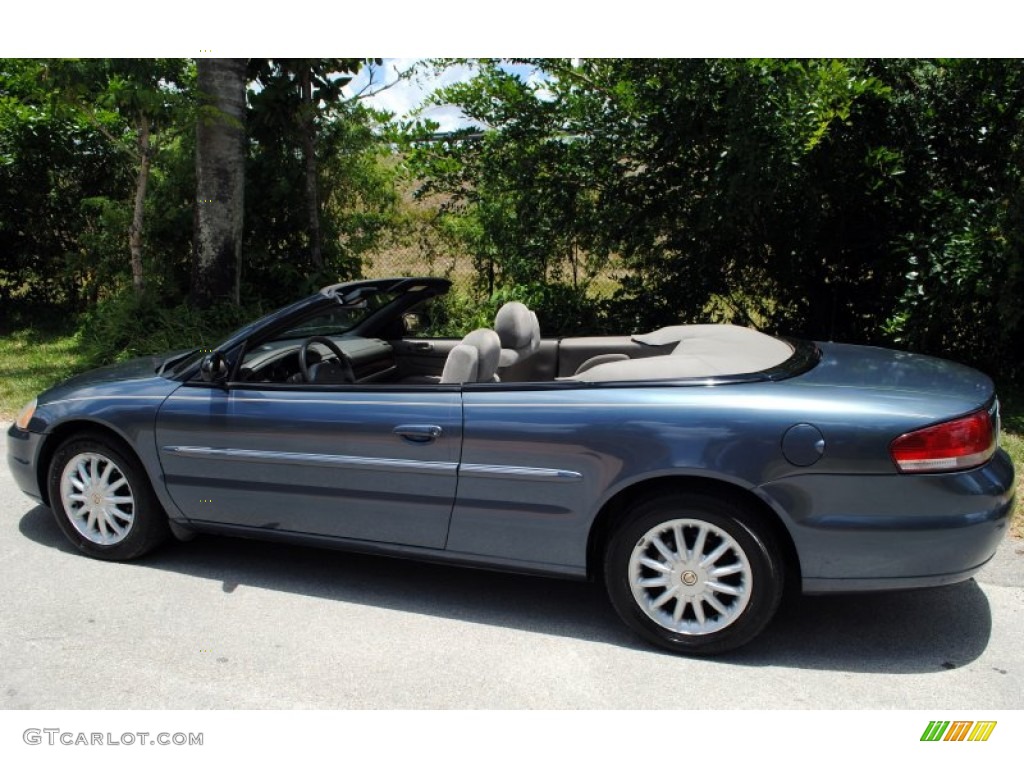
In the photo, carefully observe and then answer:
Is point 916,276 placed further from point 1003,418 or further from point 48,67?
point 48,67

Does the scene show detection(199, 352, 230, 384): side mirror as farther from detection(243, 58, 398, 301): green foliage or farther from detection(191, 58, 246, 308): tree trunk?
detection(243, 58, 398, 301): green foliage

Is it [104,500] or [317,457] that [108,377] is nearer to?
[104,500]

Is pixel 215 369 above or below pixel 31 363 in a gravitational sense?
above

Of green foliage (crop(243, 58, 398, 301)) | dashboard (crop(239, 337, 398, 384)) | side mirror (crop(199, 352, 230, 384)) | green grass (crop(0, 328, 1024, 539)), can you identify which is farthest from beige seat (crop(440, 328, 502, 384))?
green foliage (crop(243, 58, 398, 301))

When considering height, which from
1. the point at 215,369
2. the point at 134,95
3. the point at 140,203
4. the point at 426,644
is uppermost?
the point at 134,95

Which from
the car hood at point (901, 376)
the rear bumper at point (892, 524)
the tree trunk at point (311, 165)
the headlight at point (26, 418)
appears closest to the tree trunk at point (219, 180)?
the tree trunk at point (311, 165)

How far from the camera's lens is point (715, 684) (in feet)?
10.4

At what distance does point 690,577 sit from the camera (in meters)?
3.29

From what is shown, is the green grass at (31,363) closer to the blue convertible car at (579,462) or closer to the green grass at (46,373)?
the green grass at (46,373)

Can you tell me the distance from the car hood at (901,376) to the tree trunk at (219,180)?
631 cm

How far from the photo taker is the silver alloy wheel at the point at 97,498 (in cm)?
420

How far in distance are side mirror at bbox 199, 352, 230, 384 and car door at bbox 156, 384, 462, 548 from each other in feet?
0.15

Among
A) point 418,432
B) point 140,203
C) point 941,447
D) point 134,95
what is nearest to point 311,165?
point 140,203

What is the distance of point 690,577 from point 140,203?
7495 millimetres
